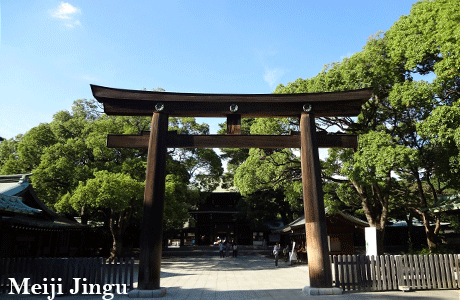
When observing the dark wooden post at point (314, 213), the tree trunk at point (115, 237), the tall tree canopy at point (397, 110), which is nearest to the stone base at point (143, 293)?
the dark wooden post at point (314, 213)

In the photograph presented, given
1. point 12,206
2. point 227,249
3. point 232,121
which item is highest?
point 232,121

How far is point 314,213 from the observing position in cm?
893

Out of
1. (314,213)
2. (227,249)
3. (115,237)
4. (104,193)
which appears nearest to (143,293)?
(314,213)

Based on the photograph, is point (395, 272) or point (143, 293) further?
point (395, 272)

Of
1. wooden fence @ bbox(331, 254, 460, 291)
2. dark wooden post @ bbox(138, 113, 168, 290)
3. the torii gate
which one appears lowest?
wooden fence @ bbox(331, 254, 460, 291)

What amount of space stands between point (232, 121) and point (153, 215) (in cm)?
380

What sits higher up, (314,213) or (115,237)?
(314,213)

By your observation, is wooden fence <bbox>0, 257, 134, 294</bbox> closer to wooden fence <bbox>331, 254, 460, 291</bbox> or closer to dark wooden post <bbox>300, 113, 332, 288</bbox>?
dark wooden post <bbox>300, 113, 332, 288</bbox>

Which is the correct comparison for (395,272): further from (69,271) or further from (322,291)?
(69,271)

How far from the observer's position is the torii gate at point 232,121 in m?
9.07

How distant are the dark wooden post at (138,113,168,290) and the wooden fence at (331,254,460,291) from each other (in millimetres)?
5392

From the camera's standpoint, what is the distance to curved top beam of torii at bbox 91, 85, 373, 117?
9656mm

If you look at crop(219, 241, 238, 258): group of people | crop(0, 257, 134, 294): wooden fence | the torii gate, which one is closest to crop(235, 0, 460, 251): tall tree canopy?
the torii gate

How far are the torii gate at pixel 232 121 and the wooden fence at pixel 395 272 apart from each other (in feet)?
5.99
